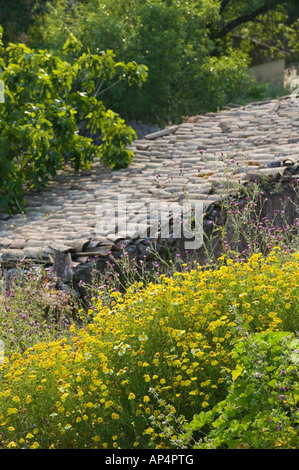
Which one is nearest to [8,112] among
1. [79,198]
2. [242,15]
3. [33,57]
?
[33,57]

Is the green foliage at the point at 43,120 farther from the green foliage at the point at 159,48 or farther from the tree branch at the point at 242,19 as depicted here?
the tree branch at the point at 242,19

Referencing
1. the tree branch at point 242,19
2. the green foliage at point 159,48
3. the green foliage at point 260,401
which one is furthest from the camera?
the tree branch at point 242,19

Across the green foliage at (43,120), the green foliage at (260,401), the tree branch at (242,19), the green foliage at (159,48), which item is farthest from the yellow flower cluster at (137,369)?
the tree branch at (242,19)

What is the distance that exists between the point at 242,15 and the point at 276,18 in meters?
1.60

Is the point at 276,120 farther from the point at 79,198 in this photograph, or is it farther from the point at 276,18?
the point at 276,18

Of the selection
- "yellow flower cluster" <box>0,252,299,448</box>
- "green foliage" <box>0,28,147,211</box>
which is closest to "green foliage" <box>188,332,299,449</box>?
"yellow flower cluster" <box>0,252,299,448</box>

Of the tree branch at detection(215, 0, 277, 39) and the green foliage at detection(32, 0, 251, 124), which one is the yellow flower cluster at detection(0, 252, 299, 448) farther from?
the tree branch at detection(215, 0, 277, 39)

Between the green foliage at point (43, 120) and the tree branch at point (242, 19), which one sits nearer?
the green foliage at point (43, 120)

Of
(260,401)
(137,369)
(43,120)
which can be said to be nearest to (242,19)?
(43,120)

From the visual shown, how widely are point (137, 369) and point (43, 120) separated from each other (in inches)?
245

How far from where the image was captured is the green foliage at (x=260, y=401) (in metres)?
3.16

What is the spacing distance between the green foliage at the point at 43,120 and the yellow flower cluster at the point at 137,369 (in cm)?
553

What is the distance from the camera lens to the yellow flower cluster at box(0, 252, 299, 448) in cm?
382
